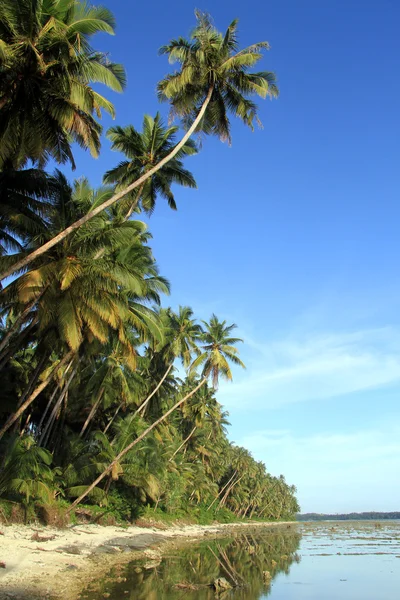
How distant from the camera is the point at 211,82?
1584 cm

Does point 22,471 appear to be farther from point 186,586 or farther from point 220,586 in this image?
point 220,586

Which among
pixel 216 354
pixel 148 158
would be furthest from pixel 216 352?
pixel 148 158

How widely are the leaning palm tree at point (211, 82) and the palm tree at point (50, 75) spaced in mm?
2683

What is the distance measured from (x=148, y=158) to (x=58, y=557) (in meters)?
16.5

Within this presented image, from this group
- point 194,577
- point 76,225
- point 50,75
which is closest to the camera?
point 50,75

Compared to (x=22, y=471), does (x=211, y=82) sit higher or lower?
higher

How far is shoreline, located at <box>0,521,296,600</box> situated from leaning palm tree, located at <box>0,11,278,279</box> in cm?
→ 1163

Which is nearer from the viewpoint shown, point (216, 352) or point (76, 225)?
point (76, 225)

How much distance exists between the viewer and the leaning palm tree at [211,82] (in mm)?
15391

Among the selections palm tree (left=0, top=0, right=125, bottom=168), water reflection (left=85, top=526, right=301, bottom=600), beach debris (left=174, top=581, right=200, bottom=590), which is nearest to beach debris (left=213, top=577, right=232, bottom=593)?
water reflection (left=85, top=526, right=301, bottom=600)

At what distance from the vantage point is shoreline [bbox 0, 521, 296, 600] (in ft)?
35.0

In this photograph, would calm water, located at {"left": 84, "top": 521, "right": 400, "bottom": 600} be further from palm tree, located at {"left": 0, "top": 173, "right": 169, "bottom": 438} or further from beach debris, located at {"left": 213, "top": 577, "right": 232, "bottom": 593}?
palm tree, located at {"left": 0, "top": 173, "right": 169, "bottom": 438}

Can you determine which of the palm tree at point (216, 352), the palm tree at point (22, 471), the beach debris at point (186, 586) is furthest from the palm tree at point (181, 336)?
the beach debris at point (186, 586)

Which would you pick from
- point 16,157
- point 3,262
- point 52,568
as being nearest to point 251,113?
point 16,157
